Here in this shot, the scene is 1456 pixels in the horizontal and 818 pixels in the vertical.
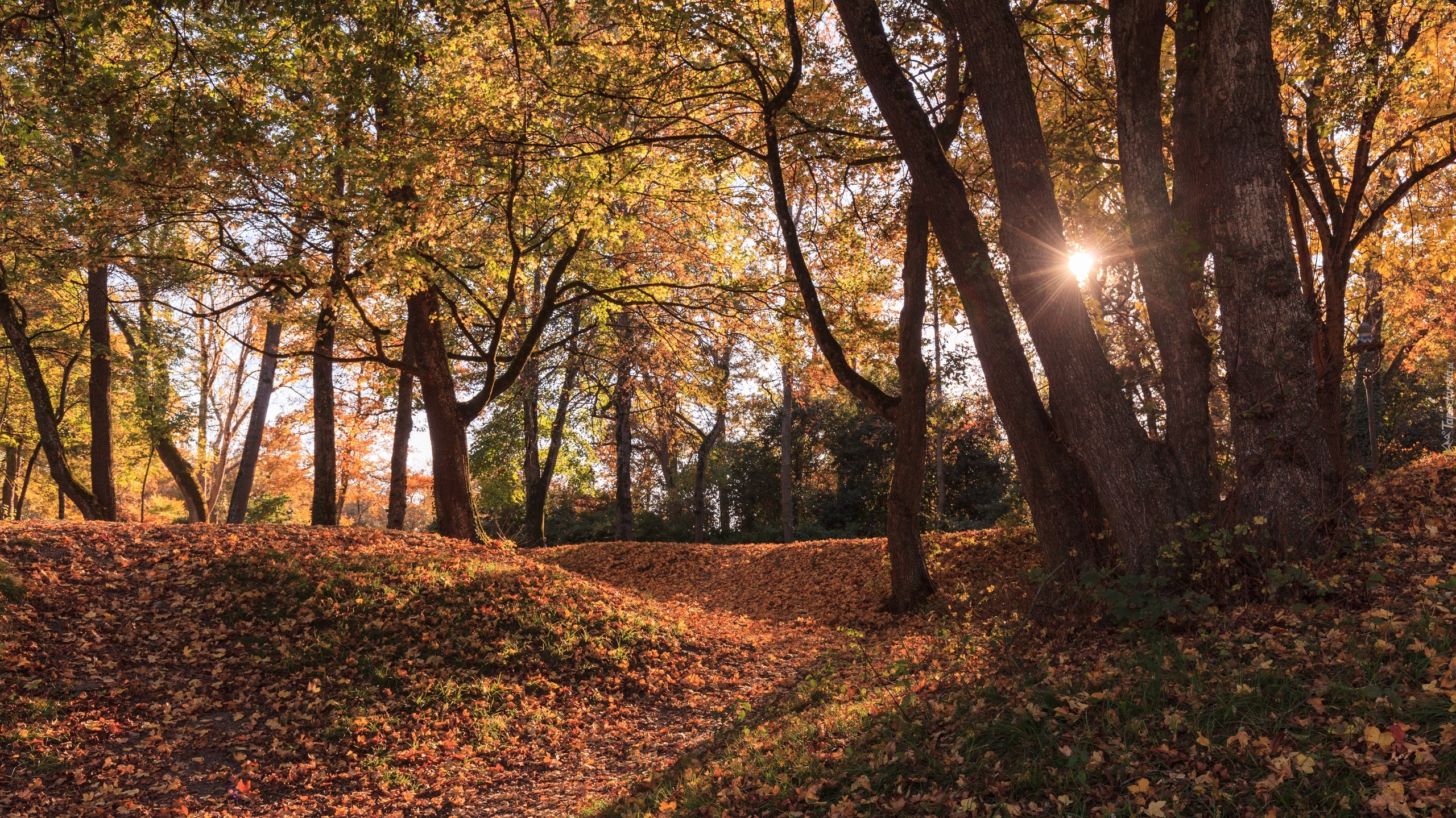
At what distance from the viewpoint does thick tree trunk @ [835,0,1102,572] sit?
657cm

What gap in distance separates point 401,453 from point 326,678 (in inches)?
361

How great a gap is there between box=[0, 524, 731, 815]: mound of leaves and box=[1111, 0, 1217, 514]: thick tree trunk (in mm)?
5241

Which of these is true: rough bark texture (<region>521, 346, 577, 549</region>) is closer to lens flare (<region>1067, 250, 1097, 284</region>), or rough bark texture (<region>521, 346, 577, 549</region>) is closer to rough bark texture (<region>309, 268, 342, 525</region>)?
rough bark texture (<region>309, 268, 342, 525</region>)

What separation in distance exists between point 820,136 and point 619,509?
1348cm

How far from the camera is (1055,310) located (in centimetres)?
589

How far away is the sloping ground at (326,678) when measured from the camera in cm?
567

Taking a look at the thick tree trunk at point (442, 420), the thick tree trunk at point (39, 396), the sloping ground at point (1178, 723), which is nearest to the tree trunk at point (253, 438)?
the thick tree trunk at point (39, 396)

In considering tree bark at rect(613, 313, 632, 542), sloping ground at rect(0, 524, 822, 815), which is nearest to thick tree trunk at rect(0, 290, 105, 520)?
sloping ground at rect(0, 524, 822, 815)

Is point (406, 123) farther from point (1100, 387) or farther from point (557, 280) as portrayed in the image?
point (1100, 387)

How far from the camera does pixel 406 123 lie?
10180 millimetres

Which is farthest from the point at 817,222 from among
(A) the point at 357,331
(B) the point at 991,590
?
(A) the point at 357,331

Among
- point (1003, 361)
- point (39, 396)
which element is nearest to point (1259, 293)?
point (1003, 361)

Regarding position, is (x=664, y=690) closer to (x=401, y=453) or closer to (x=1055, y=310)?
(x=1055, y=310)

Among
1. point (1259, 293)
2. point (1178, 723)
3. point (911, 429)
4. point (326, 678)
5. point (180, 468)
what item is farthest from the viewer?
point (180, 468)
